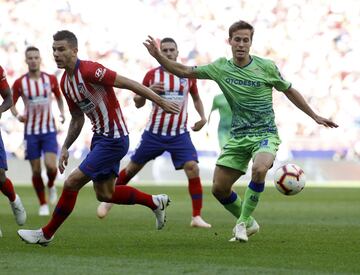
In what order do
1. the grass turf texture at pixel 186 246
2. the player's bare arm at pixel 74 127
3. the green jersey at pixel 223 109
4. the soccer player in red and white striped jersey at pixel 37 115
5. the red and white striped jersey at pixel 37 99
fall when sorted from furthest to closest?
1. the green jersey at pixel 223 109
2. the red and white striped jersey at pixel 37 99
3. the soccer player in red and white striped jersey at pixel 37 115
4. the player's bare arm at pixel 74 127
5. the grass turf texture at pixel 186 246

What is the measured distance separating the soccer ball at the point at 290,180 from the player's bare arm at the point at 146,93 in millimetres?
1811

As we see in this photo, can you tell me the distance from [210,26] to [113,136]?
19726 mm

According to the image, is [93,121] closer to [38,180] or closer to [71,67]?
[71,67]

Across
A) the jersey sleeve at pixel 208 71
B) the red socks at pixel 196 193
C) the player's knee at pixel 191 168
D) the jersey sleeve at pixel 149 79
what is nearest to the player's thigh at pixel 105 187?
the jersey sleeve at pixel 208 71

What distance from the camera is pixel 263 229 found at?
10.5 m

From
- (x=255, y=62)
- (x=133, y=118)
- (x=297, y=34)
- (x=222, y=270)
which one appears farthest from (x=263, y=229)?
(x=297, y=34)

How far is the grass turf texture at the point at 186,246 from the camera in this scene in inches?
261

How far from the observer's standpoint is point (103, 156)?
27.0ft

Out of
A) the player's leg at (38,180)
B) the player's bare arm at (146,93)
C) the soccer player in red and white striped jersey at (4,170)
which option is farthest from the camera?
the player's leg at (38,180)

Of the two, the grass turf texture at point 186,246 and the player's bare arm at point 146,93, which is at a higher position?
the player's bare arm at point 146,93

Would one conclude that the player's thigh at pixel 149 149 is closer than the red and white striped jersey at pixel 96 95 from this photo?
No

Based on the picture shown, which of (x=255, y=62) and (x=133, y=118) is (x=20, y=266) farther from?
(x=133, y=118)

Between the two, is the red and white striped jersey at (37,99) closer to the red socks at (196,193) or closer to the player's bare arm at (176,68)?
the red socks at (196,193)

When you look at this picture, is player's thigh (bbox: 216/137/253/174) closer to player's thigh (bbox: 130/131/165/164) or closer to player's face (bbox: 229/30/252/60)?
player's face (bbox: 229/30/252/60)
